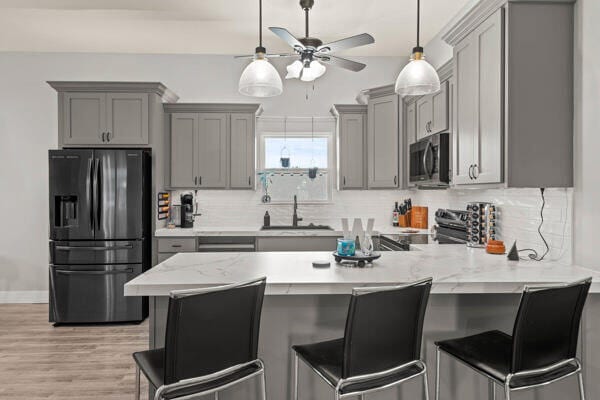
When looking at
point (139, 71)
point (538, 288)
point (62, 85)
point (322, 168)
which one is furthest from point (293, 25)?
point (538, 288)

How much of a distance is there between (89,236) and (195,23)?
233 cm

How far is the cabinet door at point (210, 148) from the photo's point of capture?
474cm

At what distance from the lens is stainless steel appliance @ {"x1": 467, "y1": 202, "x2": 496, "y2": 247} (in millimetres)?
3211

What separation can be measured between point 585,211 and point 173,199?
4.06 m

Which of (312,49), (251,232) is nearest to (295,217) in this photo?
(251,232)

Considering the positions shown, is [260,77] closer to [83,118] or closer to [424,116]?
[424,116]

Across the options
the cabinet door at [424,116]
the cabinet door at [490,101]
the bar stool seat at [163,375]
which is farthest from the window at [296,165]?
the bar stool seat at [163,375]

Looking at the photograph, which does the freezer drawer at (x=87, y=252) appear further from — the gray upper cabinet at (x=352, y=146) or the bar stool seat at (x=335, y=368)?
the bar stool seat at (x=335, y=368)

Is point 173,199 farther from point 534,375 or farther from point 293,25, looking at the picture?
point 534,375

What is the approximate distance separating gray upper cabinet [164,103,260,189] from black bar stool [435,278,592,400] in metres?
3.44

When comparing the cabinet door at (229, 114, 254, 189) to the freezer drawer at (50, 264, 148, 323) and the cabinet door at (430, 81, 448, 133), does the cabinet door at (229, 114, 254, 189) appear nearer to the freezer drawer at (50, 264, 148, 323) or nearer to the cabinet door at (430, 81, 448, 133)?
the freezer drawer at (50, 264, 148, 323)

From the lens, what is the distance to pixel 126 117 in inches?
170

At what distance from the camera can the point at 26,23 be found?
4.18 metres

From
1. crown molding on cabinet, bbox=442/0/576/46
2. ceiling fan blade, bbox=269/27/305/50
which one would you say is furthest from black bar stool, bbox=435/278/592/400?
ceiling fan blade, bbox=269/27/305/50
